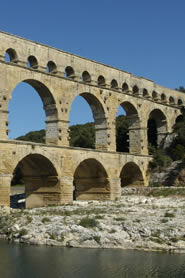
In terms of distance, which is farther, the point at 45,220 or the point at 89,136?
the point at 89,136

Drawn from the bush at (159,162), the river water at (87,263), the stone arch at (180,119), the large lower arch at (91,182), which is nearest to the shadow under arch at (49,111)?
the large lower arch at (91,182)

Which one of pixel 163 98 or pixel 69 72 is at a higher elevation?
pixel 163 98

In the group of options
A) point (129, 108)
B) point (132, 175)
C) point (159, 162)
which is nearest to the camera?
point (129, 108)

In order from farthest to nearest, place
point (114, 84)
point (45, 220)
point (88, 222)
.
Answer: point (114, 84), point (45, 220), point (88, 222)

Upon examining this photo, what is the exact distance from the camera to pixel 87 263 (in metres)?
14.9

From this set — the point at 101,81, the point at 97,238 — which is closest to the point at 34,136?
the point at 101,81

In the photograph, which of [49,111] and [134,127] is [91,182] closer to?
[49,111]

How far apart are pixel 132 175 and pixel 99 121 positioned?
6790 mm

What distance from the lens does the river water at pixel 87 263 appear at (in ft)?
45.4

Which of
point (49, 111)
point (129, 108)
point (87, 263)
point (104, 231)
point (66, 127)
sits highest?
point (129, 108)

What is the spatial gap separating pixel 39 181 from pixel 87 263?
1677cm

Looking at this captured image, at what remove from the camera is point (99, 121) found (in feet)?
118

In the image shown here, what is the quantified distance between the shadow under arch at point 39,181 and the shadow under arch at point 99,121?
6.49 metres

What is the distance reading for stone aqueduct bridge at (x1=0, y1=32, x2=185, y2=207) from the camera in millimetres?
28219
